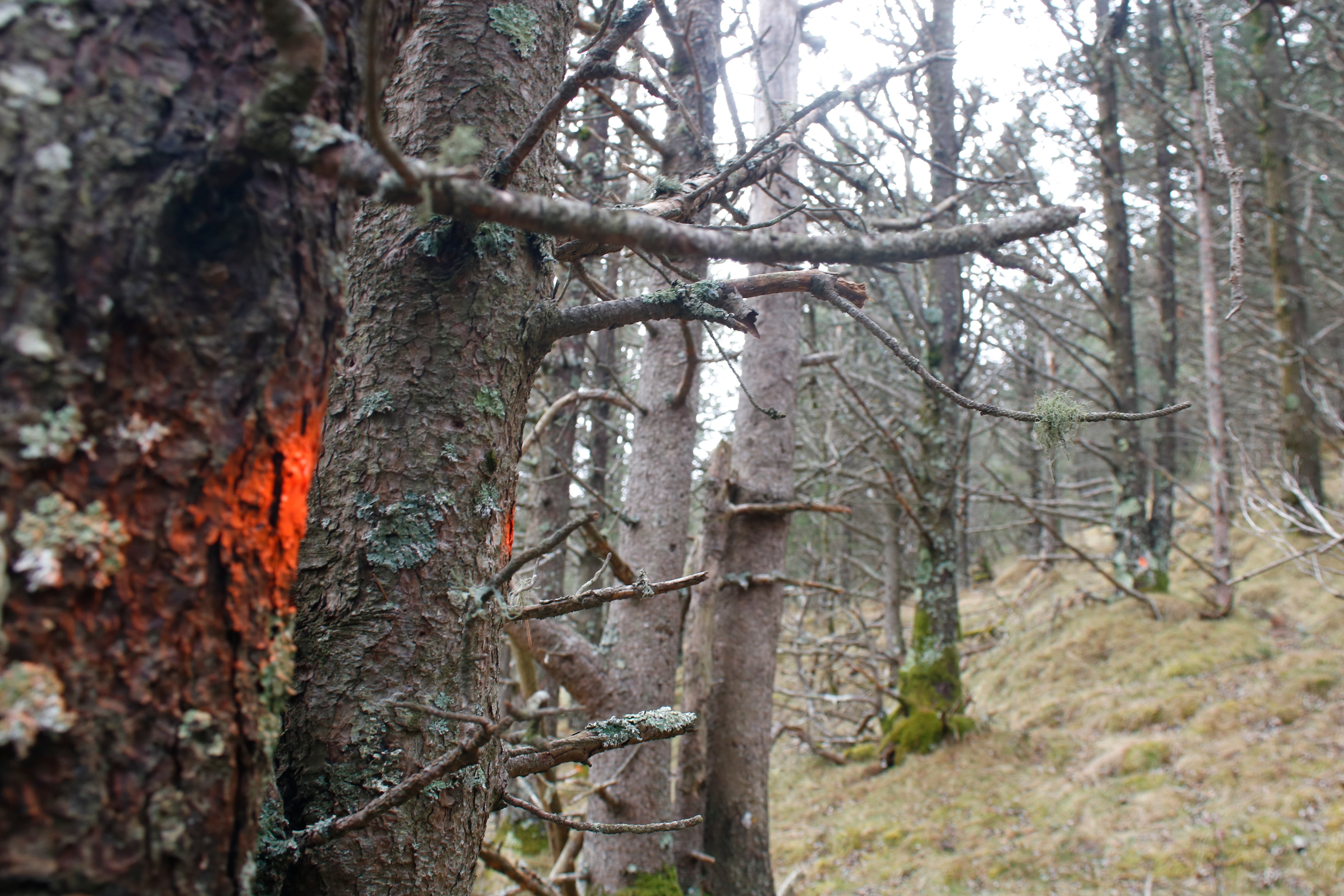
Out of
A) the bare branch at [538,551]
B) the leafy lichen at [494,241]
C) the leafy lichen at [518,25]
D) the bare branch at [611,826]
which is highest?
the leafy lichen at [518,25]

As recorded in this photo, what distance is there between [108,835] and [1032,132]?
12.2 meters

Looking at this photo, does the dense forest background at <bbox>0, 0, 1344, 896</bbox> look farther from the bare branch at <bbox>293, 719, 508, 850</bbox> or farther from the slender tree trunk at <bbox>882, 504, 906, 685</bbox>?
the slender tree trunk at <bbox>882, 504, 906, 685</bbox>

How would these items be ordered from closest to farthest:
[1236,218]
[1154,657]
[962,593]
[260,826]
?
[260,826] < [1236,218] < [1154,657] < [962,593]

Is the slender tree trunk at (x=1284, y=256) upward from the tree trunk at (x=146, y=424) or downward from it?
upward

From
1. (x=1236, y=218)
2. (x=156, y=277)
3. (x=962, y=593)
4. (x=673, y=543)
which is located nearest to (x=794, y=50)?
(x=673, y=543)

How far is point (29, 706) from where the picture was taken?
2.53 feet

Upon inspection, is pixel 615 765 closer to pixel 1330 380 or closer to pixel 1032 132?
pixel 1330 380

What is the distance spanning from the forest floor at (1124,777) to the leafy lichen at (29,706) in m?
6.07

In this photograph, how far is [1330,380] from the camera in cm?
688

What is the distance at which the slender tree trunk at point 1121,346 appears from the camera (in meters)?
9.13

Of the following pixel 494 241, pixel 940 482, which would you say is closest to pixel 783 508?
pixel 940 482

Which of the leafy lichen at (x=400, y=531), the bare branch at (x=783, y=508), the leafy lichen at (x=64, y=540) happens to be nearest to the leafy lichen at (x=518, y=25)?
the leafy lichen at (x=400, y=531)

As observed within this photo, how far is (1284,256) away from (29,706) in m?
12.7

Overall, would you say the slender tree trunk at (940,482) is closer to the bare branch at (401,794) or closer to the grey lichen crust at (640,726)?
the grey lichen crust at (640,726)
